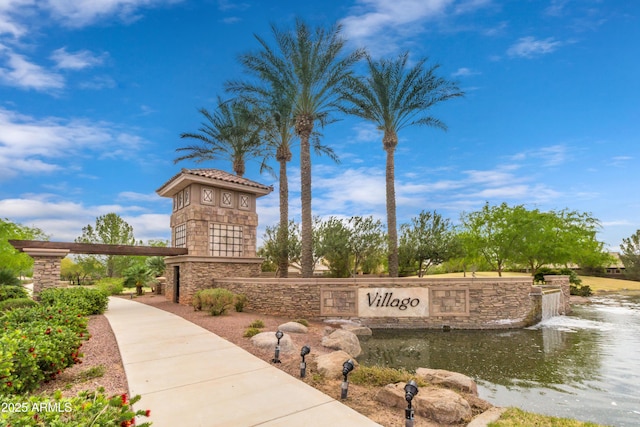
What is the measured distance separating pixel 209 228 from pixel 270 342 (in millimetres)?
12509

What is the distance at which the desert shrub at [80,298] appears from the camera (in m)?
13.8

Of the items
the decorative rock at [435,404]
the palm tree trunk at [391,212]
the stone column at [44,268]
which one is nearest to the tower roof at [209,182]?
the stone column at [44,268]

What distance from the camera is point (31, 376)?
562cm

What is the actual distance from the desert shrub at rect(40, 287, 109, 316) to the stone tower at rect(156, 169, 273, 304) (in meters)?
4.58

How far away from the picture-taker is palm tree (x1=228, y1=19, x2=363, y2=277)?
21.4 metres

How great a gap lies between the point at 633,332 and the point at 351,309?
13.1m

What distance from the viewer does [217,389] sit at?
21.8 ft

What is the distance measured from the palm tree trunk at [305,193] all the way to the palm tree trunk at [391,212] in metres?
5.21

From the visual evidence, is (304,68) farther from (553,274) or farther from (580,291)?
(580,291)

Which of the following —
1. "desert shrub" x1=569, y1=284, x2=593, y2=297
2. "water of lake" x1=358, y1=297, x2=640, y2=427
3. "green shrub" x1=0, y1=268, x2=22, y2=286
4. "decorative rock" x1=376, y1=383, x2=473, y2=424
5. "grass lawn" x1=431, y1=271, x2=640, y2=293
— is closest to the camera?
"decorative rock" x1=376, y1=383, x2=473, y2=424

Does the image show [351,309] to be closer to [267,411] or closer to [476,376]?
[476,376]

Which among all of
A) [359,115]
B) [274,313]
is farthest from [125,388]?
[359,115]

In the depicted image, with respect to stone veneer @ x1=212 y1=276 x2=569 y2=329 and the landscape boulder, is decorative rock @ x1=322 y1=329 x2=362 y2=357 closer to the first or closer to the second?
the landscape boulder

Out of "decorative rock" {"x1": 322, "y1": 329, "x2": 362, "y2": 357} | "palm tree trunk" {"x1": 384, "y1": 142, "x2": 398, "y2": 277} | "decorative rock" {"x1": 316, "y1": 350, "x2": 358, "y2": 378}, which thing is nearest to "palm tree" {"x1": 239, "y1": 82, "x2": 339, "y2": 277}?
"palm tree trunk" {"x1": 384, "y1": 142, "x2": 398, "y2": 277}
